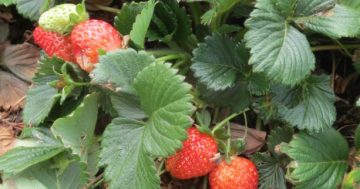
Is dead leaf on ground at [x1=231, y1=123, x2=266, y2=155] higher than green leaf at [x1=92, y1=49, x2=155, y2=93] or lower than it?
lower

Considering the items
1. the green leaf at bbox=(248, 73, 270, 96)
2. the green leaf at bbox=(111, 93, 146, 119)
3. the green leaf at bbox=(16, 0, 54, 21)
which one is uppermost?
the green leaf at bbox=(16, 0, 54, 21)

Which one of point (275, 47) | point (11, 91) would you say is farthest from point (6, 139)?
point (275, 47)

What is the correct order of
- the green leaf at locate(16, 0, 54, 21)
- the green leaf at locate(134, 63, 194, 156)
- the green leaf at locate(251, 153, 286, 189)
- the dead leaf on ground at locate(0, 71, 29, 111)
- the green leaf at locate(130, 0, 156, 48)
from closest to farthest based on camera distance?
the green leaf at locate(134, 63, 194, 156) < the green leaf at locate(130, 0, 156, 48) < the green leaf at locate(251, 153, 286, 189) < the green leaf at locate(16, 0, 54, 21) < the dead leaf on ground at locate(0, 71, 29, 111)

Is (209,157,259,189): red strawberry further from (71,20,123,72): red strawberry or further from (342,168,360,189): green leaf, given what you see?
(71,20,123,72): red strawberry

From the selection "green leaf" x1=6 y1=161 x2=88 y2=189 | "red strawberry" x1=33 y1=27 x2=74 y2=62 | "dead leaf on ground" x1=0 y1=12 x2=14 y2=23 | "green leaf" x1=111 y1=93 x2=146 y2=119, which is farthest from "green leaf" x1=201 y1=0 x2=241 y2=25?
"dead leaf on ground" x1=0 y1=12 x2=14 y2=23

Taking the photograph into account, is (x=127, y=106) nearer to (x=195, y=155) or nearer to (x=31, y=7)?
(x=195, y=155)

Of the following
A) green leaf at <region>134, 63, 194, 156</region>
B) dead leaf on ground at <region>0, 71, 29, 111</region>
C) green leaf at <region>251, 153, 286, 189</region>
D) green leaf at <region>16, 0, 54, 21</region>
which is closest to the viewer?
green leaf at <region>134, 63, 194, 156</region>

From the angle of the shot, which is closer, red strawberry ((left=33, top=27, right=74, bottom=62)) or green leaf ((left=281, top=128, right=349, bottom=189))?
green leaf ((left=281, top=128, right=349, bottom=189))
